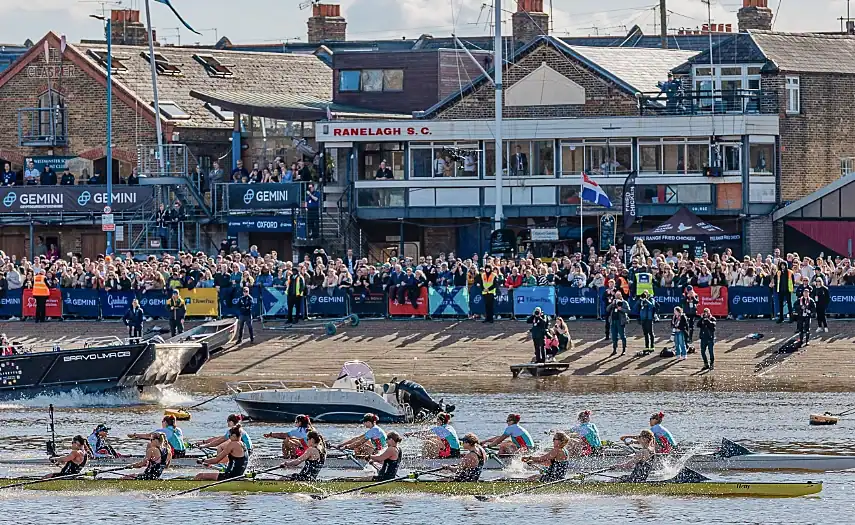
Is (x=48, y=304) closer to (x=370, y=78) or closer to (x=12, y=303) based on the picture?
(x=12, y=303)

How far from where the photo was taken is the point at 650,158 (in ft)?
172

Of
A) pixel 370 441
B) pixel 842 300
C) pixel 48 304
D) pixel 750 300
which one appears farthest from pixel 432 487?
pixel 48 304

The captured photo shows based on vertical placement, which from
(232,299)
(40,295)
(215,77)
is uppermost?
(215,77)

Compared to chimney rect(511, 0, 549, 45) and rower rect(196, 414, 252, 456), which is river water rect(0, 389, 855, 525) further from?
chimney rect(511, 0, 549, 45)

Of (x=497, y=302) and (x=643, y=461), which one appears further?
(x=497, y=302)

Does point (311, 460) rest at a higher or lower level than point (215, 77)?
lower

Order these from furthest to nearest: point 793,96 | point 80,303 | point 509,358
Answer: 1. point 793,96
2. point 80,303
3. point 509,358

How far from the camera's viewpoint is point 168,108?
6191 centimetres

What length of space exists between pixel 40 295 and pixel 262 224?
8.42m

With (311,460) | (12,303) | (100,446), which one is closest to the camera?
(311,460)

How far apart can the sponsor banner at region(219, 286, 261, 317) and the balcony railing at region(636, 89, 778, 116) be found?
45.2ft

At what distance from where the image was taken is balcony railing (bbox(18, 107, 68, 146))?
205 ft

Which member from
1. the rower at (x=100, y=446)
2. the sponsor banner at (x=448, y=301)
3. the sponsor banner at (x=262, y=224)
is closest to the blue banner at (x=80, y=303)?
the sponsor banner at (x=262, y=224)

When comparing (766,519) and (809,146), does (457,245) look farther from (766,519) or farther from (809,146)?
(766,519)
